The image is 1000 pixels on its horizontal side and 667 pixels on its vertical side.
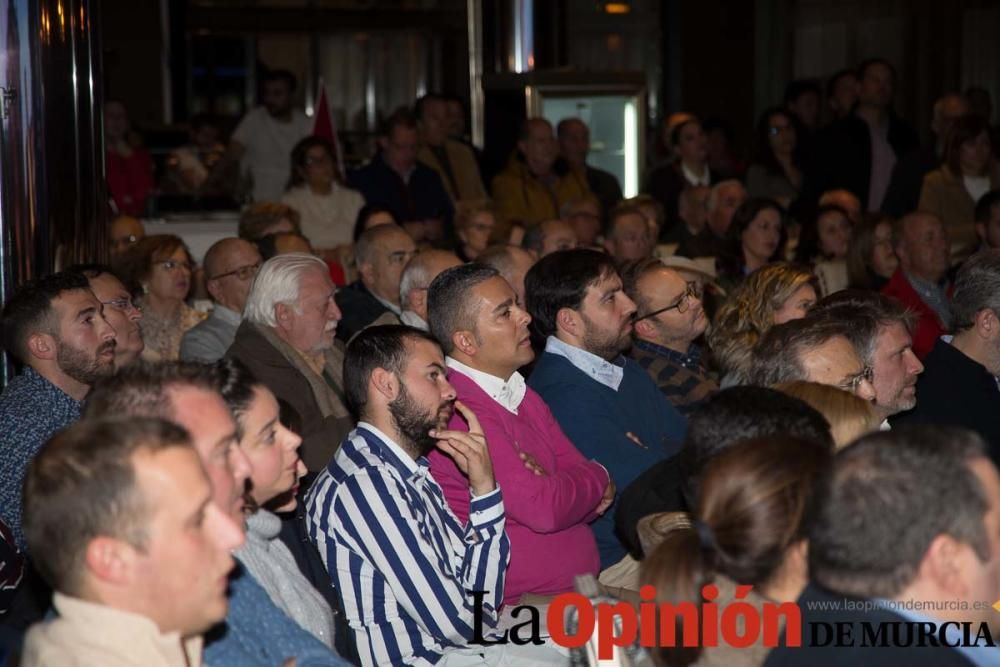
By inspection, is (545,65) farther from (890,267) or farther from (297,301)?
(297,301)

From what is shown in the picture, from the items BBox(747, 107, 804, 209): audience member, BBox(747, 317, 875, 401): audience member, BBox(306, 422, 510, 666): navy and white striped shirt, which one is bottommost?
BBox(306, 422, 510, 666): navy and white striped shirt

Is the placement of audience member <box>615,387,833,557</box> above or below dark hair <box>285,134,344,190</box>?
below

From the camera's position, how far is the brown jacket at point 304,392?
4152 millimetres

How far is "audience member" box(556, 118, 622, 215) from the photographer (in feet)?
27.1

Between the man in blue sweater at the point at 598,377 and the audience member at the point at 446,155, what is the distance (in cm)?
387

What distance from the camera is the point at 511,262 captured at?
516cm

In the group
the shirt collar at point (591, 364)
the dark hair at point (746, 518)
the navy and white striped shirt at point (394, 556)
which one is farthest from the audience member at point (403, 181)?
the dark hair at point (746, 518)

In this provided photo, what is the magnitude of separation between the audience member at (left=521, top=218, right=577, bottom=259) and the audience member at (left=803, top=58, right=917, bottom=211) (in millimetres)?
2710

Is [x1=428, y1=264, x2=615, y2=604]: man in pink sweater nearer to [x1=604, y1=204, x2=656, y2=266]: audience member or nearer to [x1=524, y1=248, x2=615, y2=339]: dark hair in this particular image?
[x1=524, y1=248, x2=615, y2=339]: dark hair

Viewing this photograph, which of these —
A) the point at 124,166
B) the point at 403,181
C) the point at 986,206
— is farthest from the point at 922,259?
the point at 124,166

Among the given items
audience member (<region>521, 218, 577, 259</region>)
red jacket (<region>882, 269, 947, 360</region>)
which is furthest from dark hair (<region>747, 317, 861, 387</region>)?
audience member (<region>521, 218, 577, 259</region>)

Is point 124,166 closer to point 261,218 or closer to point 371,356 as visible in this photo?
point 261,218

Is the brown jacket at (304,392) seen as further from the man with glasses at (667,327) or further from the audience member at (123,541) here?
the audience member at (123,541)

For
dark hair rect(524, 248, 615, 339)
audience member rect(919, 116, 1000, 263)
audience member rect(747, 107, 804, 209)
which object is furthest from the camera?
audience member rect(747, 107, 804, 209)
